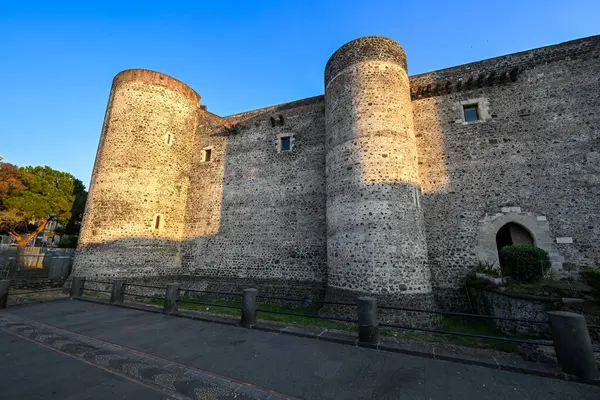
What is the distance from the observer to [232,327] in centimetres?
607

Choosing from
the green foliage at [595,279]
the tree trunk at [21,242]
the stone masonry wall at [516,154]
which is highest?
the stone masonry wall at [516,154]

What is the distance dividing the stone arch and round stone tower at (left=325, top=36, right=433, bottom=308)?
96.7 inches

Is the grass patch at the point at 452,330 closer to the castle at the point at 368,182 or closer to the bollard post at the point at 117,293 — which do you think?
the castle at the point at 368,182

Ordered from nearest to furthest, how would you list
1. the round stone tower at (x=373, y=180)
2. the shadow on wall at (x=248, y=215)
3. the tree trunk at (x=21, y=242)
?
the round stone tower at (x=373, y=180)
the shadow on wall at (x=248, y=215)
the tree trunk at (x=21, y=242)

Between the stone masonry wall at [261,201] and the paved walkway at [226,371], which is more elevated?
the stone masonry wall at [261,201]

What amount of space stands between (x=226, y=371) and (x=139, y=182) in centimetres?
1259

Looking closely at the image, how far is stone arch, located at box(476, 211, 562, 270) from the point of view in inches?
355

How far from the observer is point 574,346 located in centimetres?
361

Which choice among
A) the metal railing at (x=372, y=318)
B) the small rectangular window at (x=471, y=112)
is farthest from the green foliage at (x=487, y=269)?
the small rectangular window at (x=471, y=112)

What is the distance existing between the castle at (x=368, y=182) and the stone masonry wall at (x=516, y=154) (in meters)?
0.05

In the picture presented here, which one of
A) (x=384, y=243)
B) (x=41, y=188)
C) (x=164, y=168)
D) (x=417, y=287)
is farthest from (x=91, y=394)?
(x=41, y=188)

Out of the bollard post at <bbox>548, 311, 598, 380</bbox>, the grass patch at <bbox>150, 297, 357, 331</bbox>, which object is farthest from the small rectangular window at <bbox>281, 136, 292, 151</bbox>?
the bollard post at <bbox>548, 311, 598, 380</bbox>

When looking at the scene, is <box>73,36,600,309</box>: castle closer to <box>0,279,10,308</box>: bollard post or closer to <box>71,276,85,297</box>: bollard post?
<box>71,276,85,297</box>: bollard post

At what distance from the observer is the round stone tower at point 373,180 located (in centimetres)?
871
